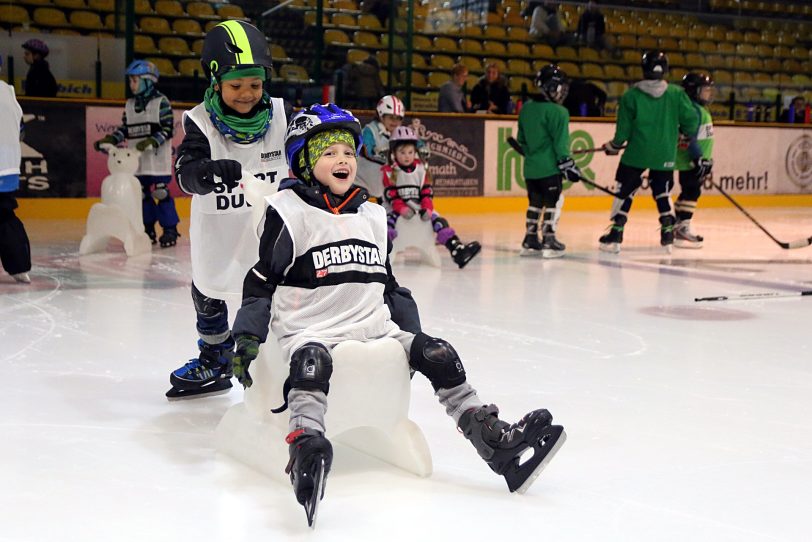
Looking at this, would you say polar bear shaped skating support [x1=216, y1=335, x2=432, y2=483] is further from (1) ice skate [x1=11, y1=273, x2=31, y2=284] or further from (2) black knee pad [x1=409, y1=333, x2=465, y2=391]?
(1) ice skate [x1=11, y1=273, x2=31, y2=284]

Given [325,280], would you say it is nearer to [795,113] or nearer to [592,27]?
[592,27]

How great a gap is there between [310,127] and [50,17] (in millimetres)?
9702

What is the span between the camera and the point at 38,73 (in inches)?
404

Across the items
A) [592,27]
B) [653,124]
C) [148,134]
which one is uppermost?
[592,27]

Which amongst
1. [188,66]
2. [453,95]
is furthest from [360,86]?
[188,66]

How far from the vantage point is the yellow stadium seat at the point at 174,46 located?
12.0 metres

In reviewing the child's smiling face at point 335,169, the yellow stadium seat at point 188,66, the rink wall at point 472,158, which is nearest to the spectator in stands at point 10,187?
the child's smiling face at point 335,169

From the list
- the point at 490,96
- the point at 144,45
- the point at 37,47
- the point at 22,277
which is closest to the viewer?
the point at 22,277

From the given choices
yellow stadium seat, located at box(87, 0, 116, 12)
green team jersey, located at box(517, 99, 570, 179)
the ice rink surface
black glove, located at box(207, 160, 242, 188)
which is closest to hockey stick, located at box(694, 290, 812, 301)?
the ice rink surface

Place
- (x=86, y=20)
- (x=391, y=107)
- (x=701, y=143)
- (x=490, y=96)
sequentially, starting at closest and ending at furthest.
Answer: (x=391, y=107) → (x=701, y=143) → (x=86, y=20) → (x=490, y=96)

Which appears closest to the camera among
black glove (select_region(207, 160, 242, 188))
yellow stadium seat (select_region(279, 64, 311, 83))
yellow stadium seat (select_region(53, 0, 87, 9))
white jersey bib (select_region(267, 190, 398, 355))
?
white jersey bib (select_region(267, 190, 398, 355))

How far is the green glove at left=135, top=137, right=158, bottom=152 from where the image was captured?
822 centimetres

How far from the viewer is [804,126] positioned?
15.2 m

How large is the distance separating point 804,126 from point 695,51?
190 centimetres
